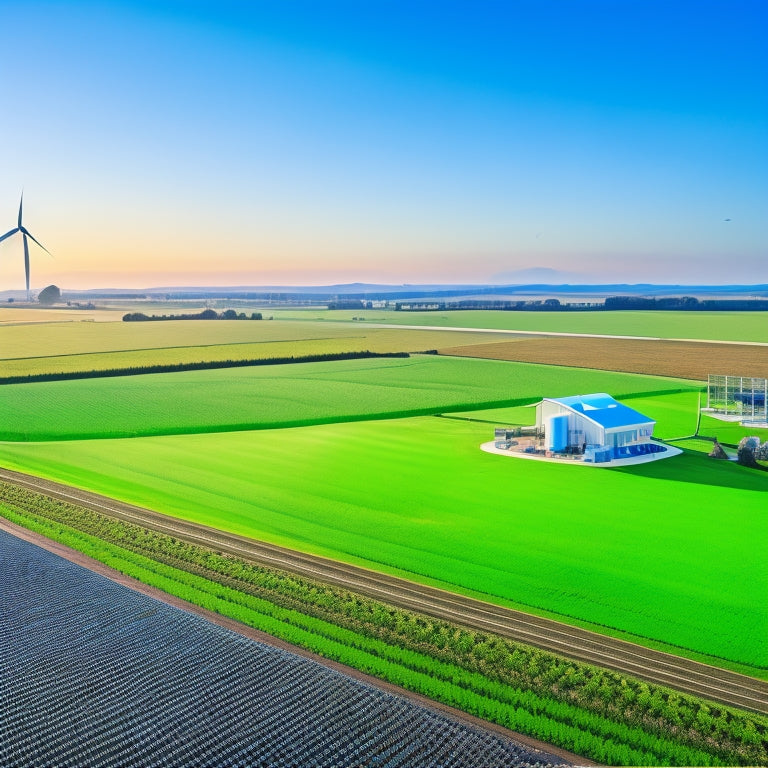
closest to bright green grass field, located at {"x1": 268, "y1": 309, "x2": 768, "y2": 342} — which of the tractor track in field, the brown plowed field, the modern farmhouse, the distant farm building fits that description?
the brown plowed field

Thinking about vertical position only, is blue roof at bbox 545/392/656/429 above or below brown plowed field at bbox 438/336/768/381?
above

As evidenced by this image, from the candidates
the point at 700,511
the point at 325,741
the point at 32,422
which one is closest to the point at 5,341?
the point at 32,422

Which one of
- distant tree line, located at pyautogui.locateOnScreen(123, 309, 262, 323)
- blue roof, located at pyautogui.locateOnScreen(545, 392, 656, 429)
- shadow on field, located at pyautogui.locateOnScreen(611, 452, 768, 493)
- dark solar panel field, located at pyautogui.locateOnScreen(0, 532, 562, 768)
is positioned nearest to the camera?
dark solar panel field, located at pyautogui.locateOnScreen(0, 532, 562, 768)

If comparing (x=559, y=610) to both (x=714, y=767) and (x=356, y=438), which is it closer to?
(x=714, y=767)

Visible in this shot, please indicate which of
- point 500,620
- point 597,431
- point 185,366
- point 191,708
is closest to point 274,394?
point 185,366

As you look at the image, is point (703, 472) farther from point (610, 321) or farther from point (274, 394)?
point (610, 321)

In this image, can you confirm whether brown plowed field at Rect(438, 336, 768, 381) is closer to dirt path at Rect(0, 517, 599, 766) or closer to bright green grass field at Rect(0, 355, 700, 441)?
bright green grass field at Rect(0, 355, 700, 441)

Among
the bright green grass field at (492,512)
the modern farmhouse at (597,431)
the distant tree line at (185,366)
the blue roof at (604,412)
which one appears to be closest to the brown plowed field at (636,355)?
the distant tree line at (185,366)
